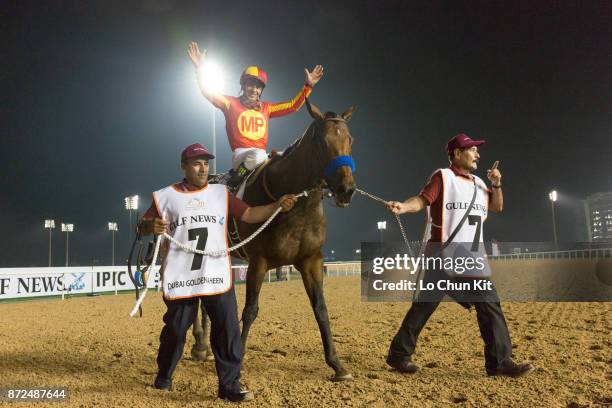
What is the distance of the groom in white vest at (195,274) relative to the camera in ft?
13.4

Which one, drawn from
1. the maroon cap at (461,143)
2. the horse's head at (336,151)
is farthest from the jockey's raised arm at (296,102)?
the maroon cap at (461,143)

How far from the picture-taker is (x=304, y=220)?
Result: 4.95m

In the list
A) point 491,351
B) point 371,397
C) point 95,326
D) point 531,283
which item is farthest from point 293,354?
point 531,283

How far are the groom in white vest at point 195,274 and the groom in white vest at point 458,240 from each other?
73.3 inches

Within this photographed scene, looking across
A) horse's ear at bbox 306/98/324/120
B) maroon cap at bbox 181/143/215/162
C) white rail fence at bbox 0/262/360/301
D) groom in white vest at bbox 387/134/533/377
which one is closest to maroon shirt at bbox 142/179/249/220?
maroon cap at bbox 181/143/215/162

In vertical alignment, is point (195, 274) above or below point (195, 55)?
below

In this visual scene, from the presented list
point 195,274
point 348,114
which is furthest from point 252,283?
point 348,114

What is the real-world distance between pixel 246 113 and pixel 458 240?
3243 millimetres

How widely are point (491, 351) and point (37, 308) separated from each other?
A: 14.7 m

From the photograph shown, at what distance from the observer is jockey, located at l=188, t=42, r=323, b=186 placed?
6.01 m

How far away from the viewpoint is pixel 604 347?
19.6ft

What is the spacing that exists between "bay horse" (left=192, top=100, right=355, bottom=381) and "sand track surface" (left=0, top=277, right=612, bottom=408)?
26.1 inches

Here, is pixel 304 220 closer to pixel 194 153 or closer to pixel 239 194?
pixel 239 194

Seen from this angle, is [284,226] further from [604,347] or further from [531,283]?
[531,283]
